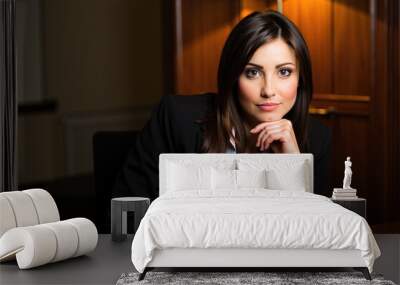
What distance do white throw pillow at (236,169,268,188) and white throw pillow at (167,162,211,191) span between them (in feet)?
→ 0.56

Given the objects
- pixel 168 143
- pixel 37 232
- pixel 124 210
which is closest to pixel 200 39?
pixel 168 143

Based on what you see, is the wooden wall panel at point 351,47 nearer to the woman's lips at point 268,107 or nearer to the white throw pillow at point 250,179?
the woman's lips at point 268,107

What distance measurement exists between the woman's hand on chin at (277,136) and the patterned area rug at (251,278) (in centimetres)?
142

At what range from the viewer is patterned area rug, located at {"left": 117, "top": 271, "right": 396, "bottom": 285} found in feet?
13.1

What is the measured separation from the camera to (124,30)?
8016mm

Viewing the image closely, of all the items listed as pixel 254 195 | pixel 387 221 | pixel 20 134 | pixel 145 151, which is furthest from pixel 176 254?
pixel 20 134

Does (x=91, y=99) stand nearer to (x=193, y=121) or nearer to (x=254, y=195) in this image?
(x=193, y=121)

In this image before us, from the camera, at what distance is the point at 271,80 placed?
5.66 metres

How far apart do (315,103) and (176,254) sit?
294cm

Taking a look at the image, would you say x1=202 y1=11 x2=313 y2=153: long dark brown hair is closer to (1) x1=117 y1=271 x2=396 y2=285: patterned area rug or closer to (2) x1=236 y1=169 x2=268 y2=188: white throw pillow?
(2) x1=236 y1=169 x2=268 y2=188: white throw pillow

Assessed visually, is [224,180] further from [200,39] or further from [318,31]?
[318,31]

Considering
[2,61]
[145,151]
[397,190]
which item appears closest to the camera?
[2,61]

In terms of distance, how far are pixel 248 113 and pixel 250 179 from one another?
2.69 ft

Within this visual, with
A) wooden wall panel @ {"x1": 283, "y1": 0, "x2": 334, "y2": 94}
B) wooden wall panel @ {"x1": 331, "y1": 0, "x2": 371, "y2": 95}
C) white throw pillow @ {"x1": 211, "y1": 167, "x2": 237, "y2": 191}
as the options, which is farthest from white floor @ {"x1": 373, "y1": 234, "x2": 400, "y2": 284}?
wooden wall panel @ {"x1": 283, "y1": 0, "x2": 334, "y2": 94}
